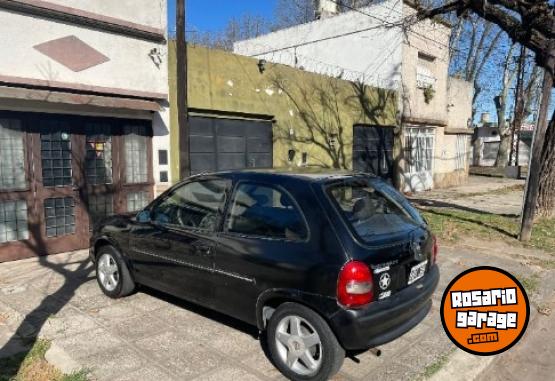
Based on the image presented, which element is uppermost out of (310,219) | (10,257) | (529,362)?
(310,219)

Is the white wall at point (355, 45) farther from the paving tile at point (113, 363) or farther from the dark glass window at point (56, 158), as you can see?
the paving tile at point (113, 363)

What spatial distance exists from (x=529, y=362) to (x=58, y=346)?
4.19m

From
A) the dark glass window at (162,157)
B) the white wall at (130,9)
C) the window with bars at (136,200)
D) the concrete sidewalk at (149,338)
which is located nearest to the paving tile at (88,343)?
the concrete sidewalk at (149,338)

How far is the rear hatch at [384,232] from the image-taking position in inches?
120

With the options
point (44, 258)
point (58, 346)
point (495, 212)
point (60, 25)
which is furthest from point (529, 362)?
point (495, 212)

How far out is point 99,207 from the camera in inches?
292

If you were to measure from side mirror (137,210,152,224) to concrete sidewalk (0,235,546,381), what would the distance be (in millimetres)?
967

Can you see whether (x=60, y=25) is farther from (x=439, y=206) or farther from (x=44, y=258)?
(x=439, y=206)

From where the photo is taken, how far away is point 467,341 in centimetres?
305

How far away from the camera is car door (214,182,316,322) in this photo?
10.3ft

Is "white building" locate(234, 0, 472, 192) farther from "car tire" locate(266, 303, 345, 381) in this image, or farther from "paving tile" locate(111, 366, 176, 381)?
"paving tile" locate(111, 366, 176, 381)

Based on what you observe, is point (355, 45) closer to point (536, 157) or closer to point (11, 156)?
point (536, 157)

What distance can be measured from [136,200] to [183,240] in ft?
14.4

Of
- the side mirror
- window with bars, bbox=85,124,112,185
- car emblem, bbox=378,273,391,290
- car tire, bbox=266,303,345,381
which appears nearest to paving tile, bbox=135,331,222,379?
car tire, bbox=266,303,345,381
